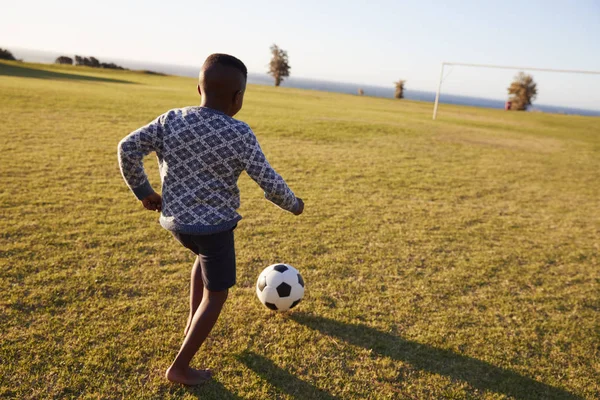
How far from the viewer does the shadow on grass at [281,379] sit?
2295 mm

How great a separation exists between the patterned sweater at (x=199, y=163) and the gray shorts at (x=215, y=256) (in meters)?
0.06

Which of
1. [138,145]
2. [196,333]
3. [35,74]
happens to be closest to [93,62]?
[35,74]

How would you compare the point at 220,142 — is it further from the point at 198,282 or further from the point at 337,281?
the point at 337,281

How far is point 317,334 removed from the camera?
2842mm

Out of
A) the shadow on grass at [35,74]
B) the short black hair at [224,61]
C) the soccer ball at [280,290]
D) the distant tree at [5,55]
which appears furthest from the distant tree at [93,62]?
the short black hair at [224,61]

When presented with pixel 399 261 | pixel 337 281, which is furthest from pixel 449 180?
pixel 337 281

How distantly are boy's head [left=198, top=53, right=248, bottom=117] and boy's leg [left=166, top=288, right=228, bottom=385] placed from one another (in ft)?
3.39

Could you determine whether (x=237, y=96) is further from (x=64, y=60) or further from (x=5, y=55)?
(x=64, y=60)

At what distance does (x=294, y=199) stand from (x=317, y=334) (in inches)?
48.9

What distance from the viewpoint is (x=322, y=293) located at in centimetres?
337

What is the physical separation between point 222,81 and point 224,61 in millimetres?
100

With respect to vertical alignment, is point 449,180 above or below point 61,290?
above

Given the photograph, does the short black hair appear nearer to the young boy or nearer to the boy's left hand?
the young boy

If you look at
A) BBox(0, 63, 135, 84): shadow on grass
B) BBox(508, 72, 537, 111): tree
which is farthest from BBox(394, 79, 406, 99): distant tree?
BBox(0, 63, 135, 84): shadow on grass
